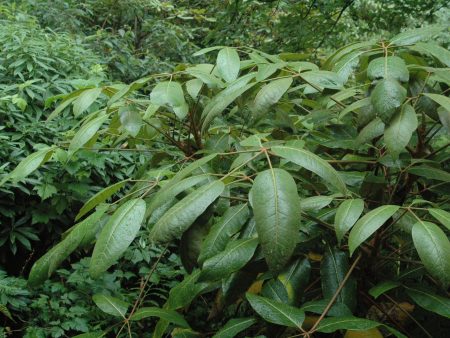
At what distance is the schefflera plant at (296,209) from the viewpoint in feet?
2.62

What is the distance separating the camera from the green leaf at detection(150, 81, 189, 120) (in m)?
1.12

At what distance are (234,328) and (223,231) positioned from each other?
183mm

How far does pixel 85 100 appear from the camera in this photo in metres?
1.25

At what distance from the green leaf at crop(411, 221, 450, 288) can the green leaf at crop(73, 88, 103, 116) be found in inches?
33.4

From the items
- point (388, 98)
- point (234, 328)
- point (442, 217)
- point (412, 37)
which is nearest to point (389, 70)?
point (388, 98)

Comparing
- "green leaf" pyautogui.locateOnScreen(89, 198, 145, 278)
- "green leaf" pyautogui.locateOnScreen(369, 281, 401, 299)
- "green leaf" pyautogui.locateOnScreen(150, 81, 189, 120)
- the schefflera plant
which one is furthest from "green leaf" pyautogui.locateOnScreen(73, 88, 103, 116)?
"green leaf" pyautogui.locateOnScreen(369, 281, 401, 299)

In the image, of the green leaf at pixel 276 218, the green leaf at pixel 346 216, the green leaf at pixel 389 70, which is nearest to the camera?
the green leaf at pixel 276 218

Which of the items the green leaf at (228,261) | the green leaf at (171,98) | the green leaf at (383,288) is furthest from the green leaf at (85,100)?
the green leaf at (383,288)

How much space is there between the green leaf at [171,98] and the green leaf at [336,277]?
0.46 metres

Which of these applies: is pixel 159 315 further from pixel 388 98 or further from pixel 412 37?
pixel 412 37

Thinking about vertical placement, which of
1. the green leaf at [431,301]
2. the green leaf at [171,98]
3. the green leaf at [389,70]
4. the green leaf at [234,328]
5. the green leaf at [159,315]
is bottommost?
the green leaf at [159,315]

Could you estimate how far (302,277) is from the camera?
93 centimetres

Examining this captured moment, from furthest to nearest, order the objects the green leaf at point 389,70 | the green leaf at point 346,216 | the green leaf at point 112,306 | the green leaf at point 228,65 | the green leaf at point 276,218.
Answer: the green leaf at point 228,65 → the green leaf at point 112,306 → the green leaf at point 389,70 → the green leaf at point 346,216 → the green leaf at point 276,218

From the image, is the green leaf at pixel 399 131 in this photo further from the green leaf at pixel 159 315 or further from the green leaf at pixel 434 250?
the green leaf at pixel 159 315
